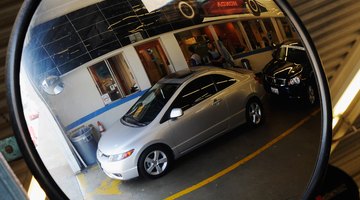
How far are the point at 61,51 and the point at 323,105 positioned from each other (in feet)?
2.68

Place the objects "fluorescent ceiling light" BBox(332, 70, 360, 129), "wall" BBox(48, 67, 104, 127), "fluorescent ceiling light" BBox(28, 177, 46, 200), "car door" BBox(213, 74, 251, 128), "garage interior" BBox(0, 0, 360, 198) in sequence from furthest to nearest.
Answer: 1. "fluorescent ceiling light" BBox(332, 70, 360, 129)
2. "garage interior" BBox(0, 0, 360, 198)
3. "fluorescent ceiling light" BBox(28, 177, 46, 200)
4. "car door" BBox(213, 74, 251, 128)
5. "wall" BBox(48, 67, 104, 127)

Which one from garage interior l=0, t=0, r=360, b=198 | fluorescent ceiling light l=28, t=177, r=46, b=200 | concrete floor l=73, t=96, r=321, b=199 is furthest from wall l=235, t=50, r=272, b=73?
fluorescent ceiling light l=28, t=177, r=46, b=200

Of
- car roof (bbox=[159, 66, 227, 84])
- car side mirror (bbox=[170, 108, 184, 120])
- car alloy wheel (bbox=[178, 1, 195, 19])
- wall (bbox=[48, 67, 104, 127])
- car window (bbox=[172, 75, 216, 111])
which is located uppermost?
car alloy wheel (bbox=[178, 1, 195, 19])

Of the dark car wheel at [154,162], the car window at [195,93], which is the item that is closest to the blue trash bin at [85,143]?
the dark car wheel at [154,162]

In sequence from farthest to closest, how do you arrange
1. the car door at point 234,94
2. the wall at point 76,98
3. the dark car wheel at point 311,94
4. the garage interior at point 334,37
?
the garage interior at point 334,37 < the dark car wheel at point 311,94 < the car door at point 234,94 < the wall at point 76,98

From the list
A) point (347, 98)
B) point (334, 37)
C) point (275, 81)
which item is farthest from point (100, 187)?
point (347, 98)

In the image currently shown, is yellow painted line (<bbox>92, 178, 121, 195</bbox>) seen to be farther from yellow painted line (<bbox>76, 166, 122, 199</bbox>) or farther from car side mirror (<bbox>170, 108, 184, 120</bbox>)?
car side mirror (<bbox>170, 108, 184, 120</bbox>)

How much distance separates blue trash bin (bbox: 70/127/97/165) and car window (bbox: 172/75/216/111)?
24 cm

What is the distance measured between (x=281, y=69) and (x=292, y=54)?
65mm

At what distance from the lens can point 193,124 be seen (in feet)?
2.73

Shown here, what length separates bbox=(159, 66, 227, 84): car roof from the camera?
792mm

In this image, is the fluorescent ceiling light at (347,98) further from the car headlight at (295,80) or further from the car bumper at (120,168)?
the car bumper at (120,168)

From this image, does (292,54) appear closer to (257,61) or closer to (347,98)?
(257,61)

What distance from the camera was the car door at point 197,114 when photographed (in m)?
0.81
